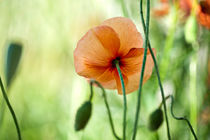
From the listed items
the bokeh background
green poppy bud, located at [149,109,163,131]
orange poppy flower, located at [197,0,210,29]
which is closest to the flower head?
the bokeh background

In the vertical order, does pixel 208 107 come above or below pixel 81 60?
below

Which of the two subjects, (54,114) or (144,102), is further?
(54,114)

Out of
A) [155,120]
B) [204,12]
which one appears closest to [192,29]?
[204,12]

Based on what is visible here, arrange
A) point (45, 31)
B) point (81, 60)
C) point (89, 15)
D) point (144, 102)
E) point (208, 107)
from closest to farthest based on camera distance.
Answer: point (81, 60) → point (144, 102) → point (208, 107) → point (89, 15) → point (45, 31)

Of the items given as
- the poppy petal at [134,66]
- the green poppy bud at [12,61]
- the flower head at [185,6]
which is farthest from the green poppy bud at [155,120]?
the flower head at [185,6]

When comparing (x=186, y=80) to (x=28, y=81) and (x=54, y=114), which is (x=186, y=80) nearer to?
(x=54, y=114)

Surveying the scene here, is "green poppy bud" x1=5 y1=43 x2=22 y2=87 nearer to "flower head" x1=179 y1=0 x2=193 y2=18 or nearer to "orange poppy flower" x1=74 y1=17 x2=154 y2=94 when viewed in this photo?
"orange poppy flower" x1=74 y1=17 x2=154 y2=94

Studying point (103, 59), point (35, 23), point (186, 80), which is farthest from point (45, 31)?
point (103, 59)
